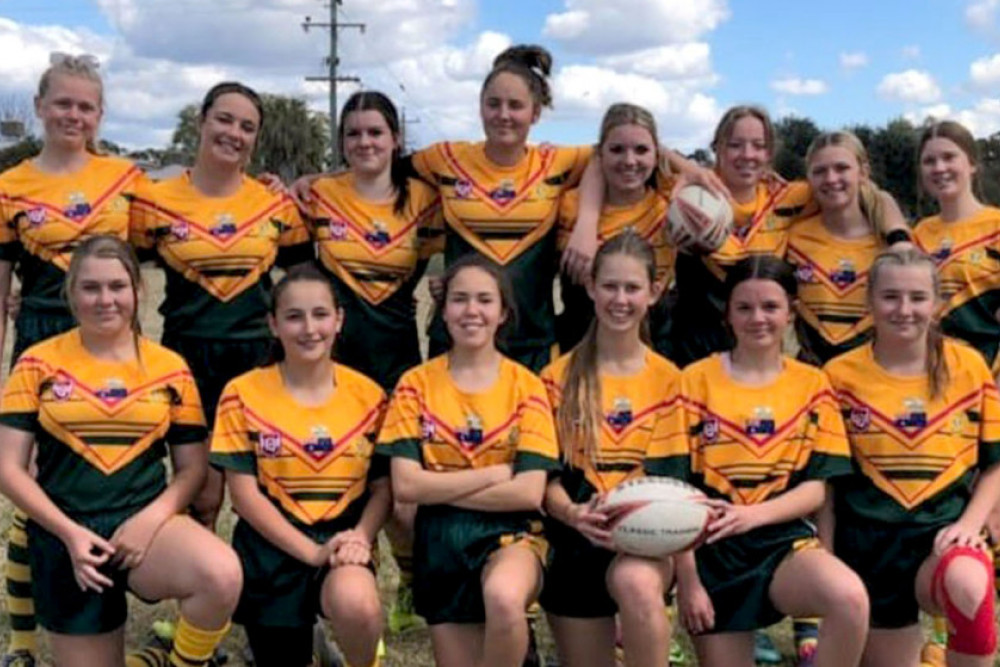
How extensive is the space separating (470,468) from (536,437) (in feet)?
0.76

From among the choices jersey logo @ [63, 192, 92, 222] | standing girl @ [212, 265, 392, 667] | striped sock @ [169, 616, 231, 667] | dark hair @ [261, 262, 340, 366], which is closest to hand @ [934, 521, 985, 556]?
standing girl @ [212, 265, 392, 667]

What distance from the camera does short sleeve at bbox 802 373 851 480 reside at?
12.3 ft

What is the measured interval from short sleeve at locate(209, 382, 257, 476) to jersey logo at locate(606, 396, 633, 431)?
1.15 meters

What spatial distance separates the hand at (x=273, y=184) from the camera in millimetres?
4551

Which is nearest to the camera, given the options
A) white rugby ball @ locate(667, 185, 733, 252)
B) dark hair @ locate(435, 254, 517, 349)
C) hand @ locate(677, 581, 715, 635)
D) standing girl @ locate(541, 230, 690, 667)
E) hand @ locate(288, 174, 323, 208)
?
hand @ locate(677, 581, 715, 635)

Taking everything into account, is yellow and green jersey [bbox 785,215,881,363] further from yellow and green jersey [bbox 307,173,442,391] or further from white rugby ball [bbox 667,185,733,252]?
yellow and green jersey [bbox 307,173,442,391]

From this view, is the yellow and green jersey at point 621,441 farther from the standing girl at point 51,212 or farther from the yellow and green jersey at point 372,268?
the standing girl at point 51,212

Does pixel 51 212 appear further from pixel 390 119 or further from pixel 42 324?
pixel 390 119

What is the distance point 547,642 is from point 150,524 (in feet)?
5.71

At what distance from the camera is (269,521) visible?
3.69 meters

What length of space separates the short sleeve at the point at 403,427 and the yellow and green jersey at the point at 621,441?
46 cm

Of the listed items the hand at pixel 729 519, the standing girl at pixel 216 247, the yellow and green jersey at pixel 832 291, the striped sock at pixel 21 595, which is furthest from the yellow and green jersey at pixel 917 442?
the striped sock at pixel 21 595

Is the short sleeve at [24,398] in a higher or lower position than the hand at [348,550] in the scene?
higher

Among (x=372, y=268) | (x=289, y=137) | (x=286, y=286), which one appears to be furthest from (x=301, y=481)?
(x=289, y=137)
